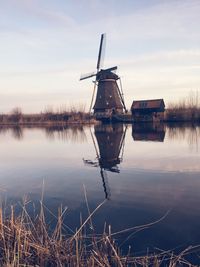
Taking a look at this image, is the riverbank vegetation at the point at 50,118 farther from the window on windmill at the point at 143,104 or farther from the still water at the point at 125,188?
the still water at the point at 125,188

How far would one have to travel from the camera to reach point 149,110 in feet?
137

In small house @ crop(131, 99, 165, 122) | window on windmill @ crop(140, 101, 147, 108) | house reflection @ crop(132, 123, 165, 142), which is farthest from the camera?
window on windmill @ crop(140, 101, 147, 108)

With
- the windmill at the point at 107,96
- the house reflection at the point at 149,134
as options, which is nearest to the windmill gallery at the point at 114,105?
the windmill at the point at 107,96

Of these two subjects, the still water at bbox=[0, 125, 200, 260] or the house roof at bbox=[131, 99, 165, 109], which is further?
the house roof at bbox=[131, 99, 165, 109]

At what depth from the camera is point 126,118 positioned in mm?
41688

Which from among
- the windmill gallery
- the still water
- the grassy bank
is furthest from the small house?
the still water

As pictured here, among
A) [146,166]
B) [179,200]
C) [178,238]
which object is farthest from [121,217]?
[146,166]

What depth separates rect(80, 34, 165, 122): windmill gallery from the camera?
135 feet

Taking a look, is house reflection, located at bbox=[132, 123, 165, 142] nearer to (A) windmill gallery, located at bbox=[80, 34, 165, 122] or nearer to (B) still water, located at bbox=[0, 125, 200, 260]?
(B) still water, located at bbox=[0, 125, 200, 260]

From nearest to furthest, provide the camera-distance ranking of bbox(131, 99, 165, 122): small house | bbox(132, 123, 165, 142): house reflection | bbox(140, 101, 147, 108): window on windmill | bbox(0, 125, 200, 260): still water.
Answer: bbox(0, 125, 200, 260): still water < bbox(132, 123, 165, 142): house reflection < bbox(131, 99, 165, 122): small house < bbox(140, 101, 147, 108): window on windmill

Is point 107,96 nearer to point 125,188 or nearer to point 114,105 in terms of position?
point 114,105

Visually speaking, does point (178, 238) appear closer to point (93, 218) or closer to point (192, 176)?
point (93, 218)

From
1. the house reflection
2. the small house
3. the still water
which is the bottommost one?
the still water

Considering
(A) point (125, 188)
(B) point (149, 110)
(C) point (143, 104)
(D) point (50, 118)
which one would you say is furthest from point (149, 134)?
(D) point (50, 118)
